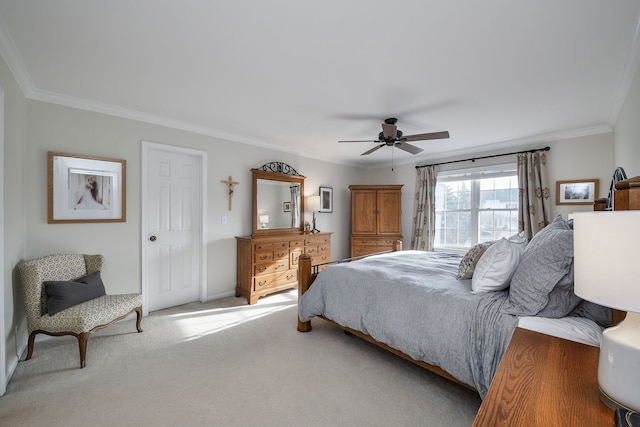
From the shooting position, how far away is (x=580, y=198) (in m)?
3.83

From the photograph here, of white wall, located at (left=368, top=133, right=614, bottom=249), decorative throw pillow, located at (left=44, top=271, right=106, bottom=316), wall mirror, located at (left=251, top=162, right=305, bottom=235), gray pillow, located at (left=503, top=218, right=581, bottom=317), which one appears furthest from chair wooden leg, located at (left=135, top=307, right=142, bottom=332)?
white wall, located at (left=368, top=133, right=614, bottom=249)

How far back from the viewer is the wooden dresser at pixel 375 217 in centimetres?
550

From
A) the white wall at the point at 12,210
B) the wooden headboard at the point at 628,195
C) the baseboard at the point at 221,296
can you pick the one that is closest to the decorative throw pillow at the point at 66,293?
the white wall at the point at 12,210

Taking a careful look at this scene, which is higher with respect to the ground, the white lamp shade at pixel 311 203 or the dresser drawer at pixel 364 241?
the white lamp shade at pixel 311 203

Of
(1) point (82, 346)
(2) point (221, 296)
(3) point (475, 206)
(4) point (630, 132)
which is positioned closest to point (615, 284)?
(4) point (630, 132)

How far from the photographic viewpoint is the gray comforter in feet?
5.53

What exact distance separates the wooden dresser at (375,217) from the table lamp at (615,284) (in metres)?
4.65

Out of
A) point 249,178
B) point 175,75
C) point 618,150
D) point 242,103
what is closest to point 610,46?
point 618,150

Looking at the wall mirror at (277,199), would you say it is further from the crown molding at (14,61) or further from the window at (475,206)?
the window at (475,206)

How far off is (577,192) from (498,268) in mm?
3097

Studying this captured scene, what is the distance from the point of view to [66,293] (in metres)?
2.38

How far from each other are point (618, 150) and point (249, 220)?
4.69m

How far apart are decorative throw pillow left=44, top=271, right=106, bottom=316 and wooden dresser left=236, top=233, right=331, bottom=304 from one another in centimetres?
174

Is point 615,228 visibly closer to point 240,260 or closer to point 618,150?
point 618,150
